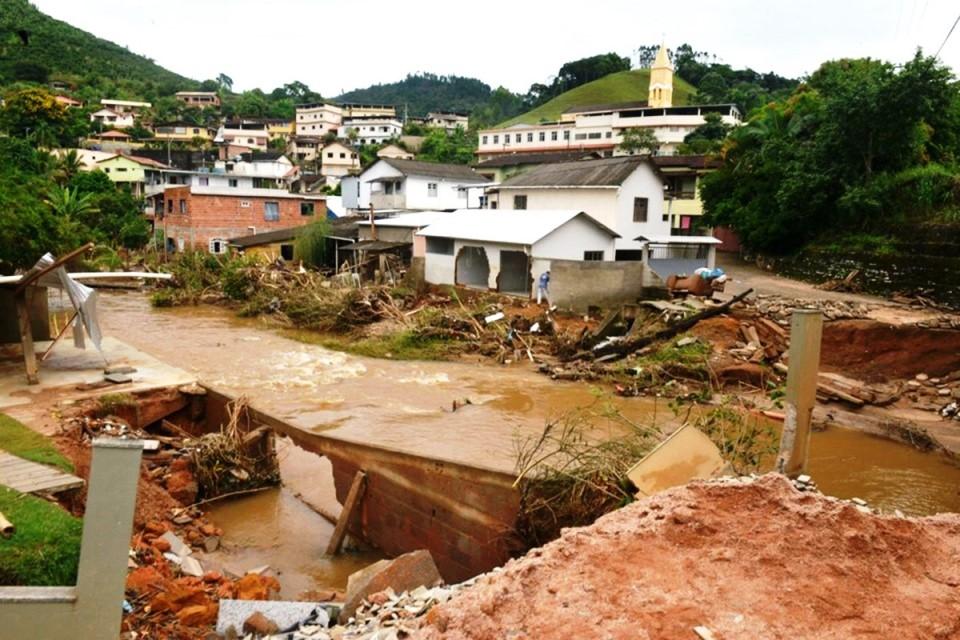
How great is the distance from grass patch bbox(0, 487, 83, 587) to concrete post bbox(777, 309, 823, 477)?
6.88m

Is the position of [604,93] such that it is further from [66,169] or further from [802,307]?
[802,307]

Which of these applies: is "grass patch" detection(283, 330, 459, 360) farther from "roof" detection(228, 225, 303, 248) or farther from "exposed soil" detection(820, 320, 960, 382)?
"roof" detection(228, 225, 303, 248)

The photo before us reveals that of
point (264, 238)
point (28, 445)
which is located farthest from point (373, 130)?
point (28, 445)

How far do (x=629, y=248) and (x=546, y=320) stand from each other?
8241mm

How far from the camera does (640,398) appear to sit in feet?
50.5

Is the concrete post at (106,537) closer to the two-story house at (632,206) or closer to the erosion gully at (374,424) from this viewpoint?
the erosion gully at (374,424)

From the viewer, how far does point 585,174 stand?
2825 cm

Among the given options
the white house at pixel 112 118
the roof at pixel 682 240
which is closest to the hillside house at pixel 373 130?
the white house at pixel 112 118

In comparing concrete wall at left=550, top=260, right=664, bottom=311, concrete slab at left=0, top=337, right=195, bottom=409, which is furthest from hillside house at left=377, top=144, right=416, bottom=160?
concrete slab at left=0, top=337, right=195, bottom=409

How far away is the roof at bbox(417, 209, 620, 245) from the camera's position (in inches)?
933

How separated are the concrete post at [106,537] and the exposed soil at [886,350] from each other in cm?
1655

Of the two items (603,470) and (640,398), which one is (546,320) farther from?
(603,470)

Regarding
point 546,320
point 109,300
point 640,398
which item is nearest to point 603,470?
point 640,398

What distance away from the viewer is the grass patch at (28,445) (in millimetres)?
7949
